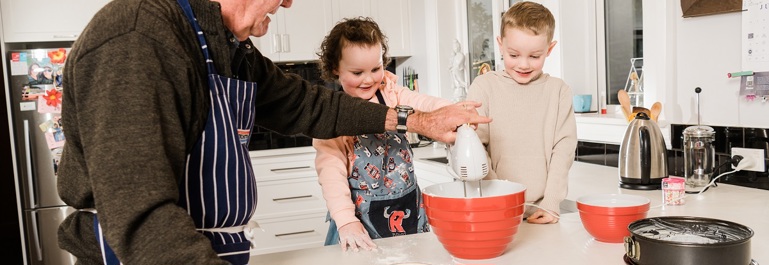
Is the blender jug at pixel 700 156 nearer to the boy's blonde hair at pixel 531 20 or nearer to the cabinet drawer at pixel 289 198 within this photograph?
the boy's blonde hair at pixel 531 20

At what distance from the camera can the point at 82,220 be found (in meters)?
1.04

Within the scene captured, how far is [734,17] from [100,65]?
6.22 feet

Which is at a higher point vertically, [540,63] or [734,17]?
[734,17]

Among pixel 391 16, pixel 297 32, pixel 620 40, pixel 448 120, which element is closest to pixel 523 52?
pixel 448 120

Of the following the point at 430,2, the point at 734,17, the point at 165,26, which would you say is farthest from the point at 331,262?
the point at 430,2

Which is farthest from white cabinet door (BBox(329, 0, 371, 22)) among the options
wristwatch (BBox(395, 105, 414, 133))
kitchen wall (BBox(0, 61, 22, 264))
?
wristwatch (BBox(395, 105, 414, 133))

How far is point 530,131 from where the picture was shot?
1.64 meters

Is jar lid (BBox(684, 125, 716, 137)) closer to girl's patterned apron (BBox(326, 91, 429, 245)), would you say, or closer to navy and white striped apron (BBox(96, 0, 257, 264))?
girl's patterned apron (BBox(326, 91, 429, 245))

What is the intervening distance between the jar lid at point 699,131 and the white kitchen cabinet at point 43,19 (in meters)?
3.03

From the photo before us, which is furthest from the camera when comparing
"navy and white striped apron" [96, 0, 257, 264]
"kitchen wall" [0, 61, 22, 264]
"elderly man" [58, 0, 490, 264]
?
"kitchen wall" [0, 61, 22, 264]

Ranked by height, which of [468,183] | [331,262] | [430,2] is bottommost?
[331,262]

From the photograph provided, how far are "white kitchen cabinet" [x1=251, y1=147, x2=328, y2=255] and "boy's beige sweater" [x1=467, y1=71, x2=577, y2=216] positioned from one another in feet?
7.53

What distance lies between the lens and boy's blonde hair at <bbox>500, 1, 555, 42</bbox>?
1567 mm

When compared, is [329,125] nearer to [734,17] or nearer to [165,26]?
[165,26]
